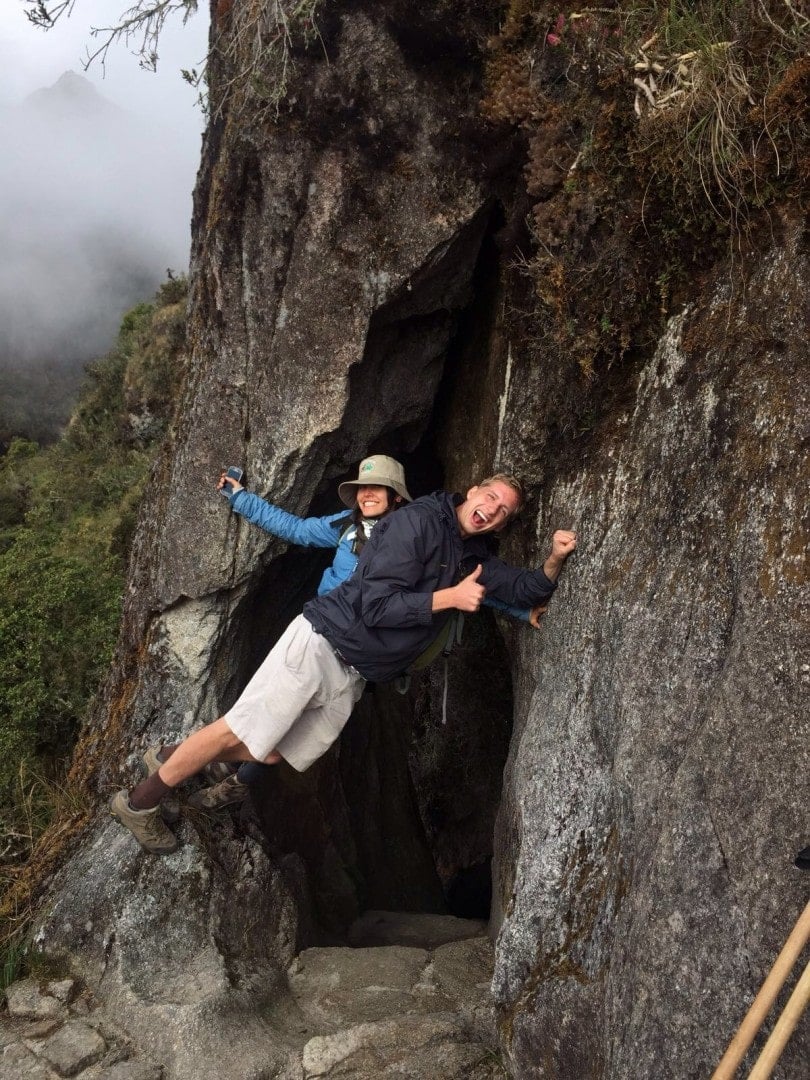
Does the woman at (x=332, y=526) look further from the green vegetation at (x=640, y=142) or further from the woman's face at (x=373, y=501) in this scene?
the green vegetation at (x=640, y=142)

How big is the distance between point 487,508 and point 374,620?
1164mm

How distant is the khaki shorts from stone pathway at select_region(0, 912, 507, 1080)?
2.15 m

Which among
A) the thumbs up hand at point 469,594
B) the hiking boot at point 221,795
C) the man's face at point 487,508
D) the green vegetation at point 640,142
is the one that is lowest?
the hiking boot at point 221,795

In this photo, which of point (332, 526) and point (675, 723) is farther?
point (332, 526)

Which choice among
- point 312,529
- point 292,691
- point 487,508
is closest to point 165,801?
point 292,691

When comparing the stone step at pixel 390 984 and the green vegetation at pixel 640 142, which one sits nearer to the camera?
the green vegetation at pixel 640 142

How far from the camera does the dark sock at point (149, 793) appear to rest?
6.15 m

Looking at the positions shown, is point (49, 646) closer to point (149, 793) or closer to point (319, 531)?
point (149, 793)

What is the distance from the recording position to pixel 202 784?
22.6 feet

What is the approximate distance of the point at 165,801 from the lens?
6.63 meters

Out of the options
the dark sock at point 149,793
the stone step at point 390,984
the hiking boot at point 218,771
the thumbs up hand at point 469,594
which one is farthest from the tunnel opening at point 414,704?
the thumbs up hand at point 469,594

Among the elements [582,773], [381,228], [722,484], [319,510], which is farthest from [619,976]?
[381,228]

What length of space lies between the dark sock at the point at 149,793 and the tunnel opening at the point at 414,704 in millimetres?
1453

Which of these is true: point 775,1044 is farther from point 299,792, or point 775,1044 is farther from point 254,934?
point 299,792
